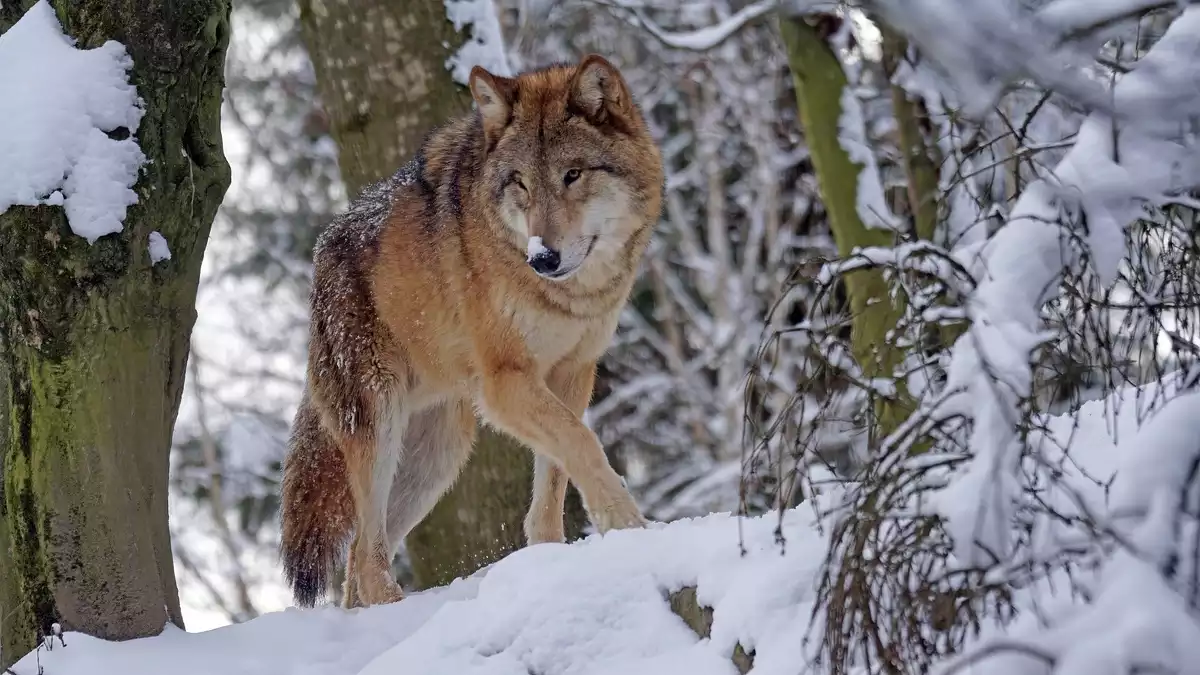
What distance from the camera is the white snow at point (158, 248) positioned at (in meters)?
4.56

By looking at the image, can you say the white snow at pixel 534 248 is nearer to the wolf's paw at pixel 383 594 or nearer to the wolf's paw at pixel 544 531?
the wolf's paw at pixel 544 531

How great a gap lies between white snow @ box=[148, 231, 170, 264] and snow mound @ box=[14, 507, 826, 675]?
1287 millimetres

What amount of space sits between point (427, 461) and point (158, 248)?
6.99ft

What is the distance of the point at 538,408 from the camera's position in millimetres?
5387

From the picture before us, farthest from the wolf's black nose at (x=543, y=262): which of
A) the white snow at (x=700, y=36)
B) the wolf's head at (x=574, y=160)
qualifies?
the white snow at (x=700, y=36)

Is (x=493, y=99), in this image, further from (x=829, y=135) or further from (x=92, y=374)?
(x=829, y=135)

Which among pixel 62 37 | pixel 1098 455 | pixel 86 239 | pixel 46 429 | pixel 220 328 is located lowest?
pixel 1098 455

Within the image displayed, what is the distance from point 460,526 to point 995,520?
5.15m

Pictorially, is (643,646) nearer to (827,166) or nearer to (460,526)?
(460,526)

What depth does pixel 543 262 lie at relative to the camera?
5168mm

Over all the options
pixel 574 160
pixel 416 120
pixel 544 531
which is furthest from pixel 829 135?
pixel 544 531

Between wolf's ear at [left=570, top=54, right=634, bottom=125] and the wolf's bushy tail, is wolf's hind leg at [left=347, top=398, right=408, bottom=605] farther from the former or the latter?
wolf's ear at [left=570, top=54, right=634, bottom=125]

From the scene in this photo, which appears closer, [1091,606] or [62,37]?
[1091,606]

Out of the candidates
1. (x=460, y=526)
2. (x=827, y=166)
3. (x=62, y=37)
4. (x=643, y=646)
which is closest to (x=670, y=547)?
(x=643, y=646)
